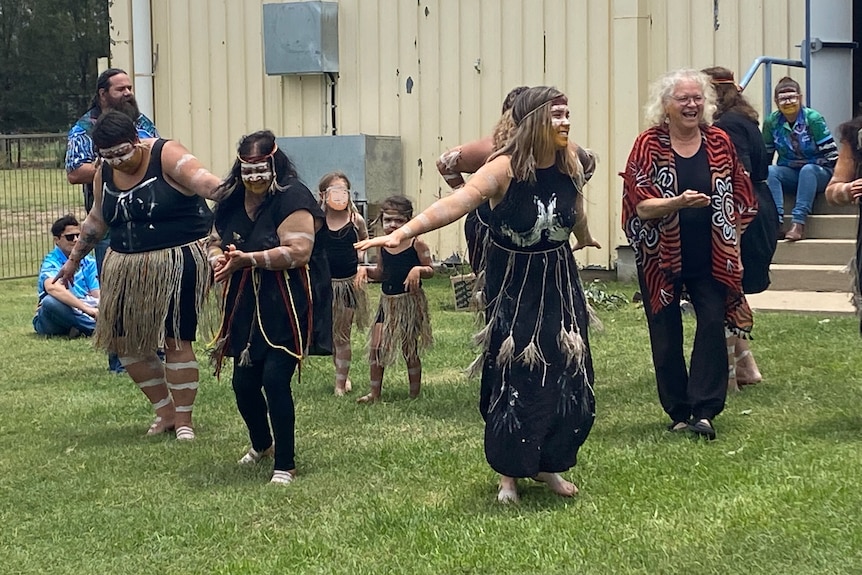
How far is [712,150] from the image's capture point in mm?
6039

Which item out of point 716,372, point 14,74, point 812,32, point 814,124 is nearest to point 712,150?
point 716,372

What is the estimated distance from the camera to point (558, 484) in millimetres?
5172

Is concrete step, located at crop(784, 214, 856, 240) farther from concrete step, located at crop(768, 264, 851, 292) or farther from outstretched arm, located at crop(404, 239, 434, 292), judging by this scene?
outstretched arm, located at crop(404, 239, 434, 292)

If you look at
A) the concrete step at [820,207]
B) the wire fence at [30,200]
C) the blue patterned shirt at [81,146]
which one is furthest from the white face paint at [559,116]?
the wire fence at [30,200]

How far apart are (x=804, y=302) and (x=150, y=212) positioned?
5778 millimetres

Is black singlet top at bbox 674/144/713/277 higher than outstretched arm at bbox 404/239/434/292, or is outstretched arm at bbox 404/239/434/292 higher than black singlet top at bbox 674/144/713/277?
black singlet top at bbox 674/144/713/277

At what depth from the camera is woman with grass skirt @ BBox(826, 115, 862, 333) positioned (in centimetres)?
595

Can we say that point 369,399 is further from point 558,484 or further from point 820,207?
point 820,207

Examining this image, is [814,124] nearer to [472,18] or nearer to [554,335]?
[472,18]

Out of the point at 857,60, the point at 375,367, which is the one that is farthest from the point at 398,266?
the point at 857,60

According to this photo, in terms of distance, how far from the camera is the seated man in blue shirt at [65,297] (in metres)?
10.7

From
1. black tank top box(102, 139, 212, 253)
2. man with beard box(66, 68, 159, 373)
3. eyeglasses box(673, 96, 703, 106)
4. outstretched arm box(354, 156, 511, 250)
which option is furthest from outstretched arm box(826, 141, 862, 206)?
man with beard box(66, 68, 159, 373)

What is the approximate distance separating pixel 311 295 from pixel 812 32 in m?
7.60

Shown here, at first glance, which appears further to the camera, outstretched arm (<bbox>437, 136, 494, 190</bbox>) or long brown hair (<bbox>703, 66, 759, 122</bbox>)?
long brown hair (<bbox>703, 66, 759, 122</bbox>)
